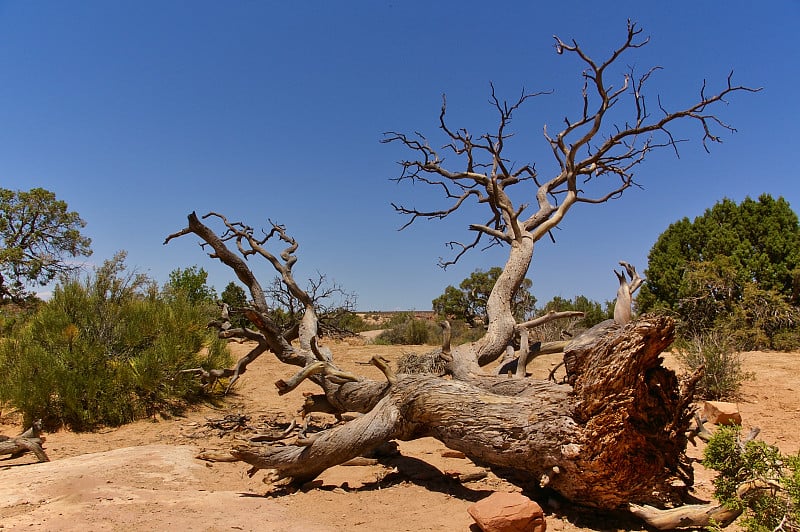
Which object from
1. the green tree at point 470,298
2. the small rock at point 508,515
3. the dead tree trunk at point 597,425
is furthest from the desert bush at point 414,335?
the small rock at point 508,515

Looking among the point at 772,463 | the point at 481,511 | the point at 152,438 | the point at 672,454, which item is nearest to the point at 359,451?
the point at 481,511

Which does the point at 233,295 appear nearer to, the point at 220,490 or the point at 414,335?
the point at 414,335

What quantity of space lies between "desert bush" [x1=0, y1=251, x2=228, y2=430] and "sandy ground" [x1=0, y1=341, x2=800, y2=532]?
54cm

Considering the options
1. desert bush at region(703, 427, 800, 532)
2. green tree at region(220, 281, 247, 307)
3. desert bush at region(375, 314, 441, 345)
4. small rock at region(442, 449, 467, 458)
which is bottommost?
small rock at region(442, 449, 467, 458)

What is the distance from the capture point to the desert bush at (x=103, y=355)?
795cm

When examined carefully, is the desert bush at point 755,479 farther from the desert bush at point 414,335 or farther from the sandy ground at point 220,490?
the desert bush at point 414,335

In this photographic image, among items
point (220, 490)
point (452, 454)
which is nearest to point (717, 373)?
point (452, 454)

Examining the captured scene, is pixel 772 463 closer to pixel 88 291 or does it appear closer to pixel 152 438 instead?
pixel 152 438

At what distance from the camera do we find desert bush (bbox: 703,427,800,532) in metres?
3.18

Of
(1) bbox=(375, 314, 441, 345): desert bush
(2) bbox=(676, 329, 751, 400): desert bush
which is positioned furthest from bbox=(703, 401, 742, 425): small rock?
(1) bbox=(375, 314, 441, 345): desert bush

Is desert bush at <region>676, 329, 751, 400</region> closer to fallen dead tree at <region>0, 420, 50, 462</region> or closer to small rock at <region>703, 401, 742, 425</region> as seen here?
small rock at <region>703, 401, 742, 425</region>

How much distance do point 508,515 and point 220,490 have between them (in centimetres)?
290

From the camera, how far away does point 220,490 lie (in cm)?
510

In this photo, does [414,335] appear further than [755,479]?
Yes
